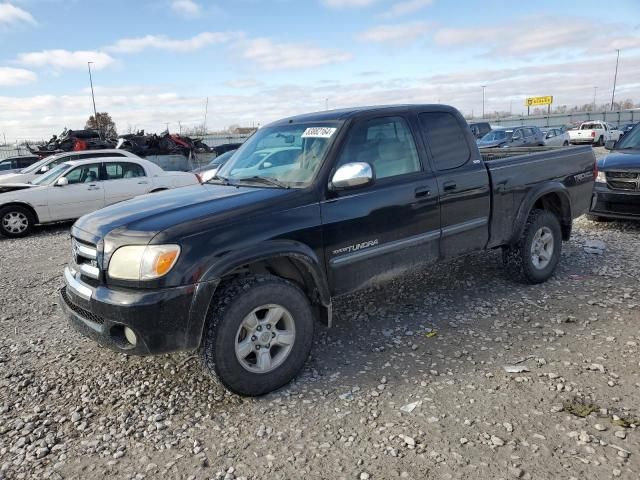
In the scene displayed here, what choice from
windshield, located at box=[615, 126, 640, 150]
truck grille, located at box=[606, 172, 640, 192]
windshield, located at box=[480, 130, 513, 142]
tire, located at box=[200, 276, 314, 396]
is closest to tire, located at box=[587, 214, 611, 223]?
truck grille, located at box=[606, 172, 640, 192]

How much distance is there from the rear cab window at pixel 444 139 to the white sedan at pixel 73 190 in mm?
7348

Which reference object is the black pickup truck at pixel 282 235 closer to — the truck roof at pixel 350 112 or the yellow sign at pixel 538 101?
the truck roof at pixel 350 112

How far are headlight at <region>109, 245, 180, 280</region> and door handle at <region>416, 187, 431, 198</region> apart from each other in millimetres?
2080

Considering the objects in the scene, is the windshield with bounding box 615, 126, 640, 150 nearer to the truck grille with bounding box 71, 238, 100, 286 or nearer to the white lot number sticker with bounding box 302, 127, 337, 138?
the white lot number sticker with bounding box 302, 127, 337, 138

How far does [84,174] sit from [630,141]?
1083 centimetres

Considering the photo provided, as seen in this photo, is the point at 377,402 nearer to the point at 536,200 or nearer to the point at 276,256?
the point at 276,256

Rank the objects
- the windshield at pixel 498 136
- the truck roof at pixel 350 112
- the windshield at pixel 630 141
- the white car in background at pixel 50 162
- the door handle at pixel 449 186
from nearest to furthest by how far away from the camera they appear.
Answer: the truck roof at pixel 350 112 → the door handle at pixel 449 186 → the windshield at pixel 630 141 → the white car in background at pixel 50 162 → the windshield at pixel 498 136

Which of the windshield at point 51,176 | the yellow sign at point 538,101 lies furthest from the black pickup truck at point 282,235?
the yellow sign at point 538,101

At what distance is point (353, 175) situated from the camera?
3516 mm

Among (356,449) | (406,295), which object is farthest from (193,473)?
(406,295)

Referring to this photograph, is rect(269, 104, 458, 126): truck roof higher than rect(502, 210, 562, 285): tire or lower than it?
higher

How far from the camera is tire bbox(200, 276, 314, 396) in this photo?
3.17 meters

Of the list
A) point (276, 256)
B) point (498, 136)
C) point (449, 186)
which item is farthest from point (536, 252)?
point (498, 136)

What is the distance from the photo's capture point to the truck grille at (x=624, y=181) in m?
7.45
